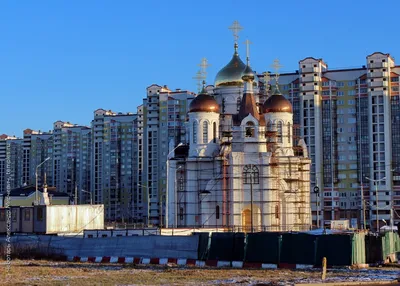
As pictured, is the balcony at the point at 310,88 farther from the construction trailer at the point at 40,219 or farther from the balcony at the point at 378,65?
the construction trailer at the point at 40,219

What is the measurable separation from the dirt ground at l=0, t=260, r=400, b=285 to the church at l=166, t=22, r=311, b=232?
23.2 m

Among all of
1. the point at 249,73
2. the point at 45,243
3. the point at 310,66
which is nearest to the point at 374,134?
the point at 310,66

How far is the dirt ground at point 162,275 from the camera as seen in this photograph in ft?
94.1

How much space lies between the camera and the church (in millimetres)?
60312

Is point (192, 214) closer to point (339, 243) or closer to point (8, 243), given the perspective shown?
point (8, 243)

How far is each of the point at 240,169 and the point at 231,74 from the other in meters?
10.8

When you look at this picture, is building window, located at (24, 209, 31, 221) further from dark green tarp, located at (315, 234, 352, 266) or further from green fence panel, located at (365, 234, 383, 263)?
green fence panel, located at (365, 234, 383, 263)

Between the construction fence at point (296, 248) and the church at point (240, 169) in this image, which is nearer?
the construction fence at point (296, 248)

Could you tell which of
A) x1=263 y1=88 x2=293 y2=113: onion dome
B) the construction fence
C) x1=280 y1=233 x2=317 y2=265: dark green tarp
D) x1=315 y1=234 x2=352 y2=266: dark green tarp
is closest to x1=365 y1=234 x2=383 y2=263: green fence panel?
the construction fence

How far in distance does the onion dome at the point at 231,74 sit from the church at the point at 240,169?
0.59 ft

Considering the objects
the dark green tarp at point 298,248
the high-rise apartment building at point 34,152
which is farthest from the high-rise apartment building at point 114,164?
the dark green tarp at point 298,248

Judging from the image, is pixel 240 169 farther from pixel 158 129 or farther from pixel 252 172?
pixel 158 129

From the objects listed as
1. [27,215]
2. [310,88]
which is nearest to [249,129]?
[27,215]

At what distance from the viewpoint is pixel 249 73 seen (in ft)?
211
